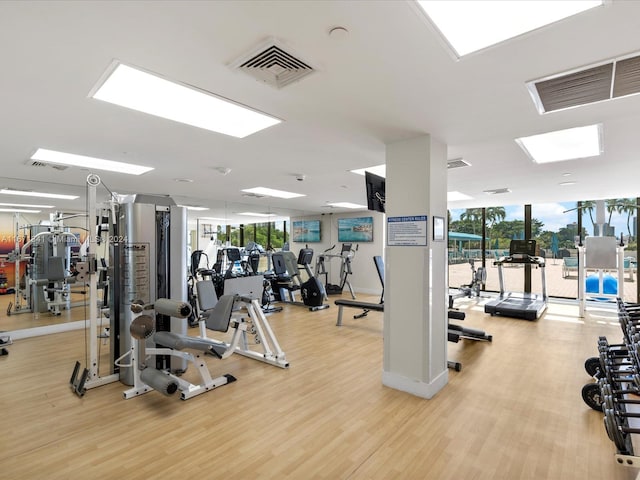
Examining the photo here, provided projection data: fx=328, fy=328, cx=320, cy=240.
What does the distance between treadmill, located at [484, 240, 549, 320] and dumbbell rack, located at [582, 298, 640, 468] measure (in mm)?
2901

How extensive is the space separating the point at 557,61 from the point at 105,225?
13.8 ft

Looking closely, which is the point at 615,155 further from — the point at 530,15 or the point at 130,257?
the point at 130,257

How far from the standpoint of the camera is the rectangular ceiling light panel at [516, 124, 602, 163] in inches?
121

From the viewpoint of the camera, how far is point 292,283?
25.3 ft

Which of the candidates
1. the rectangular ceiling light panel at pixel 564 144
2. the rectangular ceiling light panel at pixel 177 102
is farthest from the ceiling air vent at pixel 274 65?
the rectangular ceiling light panel at pixel 564 144

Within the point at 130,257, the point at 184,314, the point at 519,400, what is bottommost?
the point at 519,400

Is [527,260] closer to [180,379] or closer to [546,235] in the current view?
[546,235]

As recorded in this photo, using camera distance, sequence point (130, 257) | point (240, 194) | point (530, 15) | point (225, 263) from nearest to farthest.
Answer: point (530, 15) < point (130, 257) < point (240, 194) < point (225, 263)

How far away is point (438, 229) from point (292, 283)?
507cm

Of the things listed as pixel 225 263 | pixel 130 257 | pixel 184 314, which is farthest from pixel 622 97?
pixel 225 263

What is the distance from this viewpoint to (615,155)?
→ 3.72 m

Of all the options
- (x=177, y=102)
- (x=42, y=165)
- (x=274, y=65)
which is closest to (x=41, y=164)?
(x=42, y=165)

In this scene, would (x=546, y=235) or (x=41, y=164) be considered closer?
(x=41, y=164)

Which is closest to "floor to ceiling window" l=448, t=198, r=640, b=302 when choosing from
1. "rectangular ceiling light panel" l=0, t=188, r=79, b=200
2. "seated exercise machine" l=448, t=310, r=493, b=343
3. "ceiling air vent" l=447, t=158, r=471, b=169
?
"seated exercise machine" l=448, t=310, r=493, b=343
